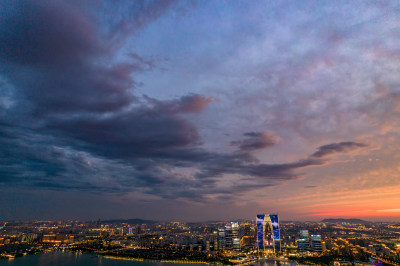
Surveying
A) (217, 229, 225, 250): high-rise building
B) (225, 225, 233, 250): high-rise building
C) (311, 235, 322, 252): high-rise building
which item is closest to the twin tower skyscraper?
(225, 225, 233, 250): high-rise building

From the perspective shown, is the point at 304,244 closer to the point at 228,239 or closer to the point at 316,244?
the point at 316,244

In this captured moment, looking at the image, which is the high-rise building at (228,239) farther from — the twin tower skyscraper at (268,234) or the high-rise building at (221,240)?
the twin tower skyscraper at (268,234)

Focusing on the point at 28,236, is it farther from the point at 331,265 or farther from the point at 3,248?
the point at 331,265

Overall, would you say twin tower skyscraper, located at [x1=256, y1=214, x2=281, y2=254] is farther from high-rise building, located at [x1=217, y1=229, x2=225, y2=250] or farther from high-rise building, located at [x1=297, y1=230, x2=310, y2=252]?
high-rise building, located at [x1=217, y1=229, x2=225, y2=250]

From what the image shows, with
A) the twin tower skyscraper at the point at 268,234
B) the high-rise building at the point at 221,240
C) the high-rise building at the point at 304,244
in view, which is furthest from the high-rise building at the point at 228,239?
the high-rise building at the point at 304,244

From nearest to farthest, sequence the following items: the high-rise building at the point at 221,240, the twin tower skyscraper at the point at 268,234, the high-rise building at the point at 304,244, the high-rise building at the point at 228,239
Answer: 1. the high-rise building at the point at 304,244
2. the twin tower skyscraper at the point at 268,234
3. the high-rise building at the point at 221,240
4. the high-rise building at the point at 228,239

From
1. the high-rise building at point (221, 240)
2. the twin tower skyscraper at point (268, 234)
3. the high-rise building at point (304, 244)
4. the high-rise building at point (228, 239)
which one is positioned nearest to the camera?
the high-rise building at point (304, 244)

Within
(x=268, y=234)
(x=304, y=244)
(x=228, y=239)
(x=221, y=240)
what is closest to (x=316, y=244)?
(x=304, y=244)

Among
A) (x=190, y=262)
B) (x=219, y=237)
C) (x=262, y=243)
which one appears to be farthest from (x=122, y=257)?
(x=262, y=243)
